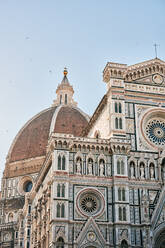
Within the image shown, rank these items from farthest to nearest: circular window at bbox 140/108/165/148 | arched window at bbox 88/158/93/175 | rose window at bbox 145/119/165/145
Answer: rose window at bbox 145/119/165/145, circular window at bbox 140/108/165/148, arched window at bbox 88/158/93/175

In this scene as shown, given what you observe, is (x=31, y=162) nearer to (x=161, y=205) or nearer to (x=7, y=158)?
(x=7, y=158)

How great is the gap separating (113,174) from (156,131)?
21.0 feet

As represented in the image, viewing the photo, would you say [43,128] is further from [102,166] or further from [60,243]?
[60,243]

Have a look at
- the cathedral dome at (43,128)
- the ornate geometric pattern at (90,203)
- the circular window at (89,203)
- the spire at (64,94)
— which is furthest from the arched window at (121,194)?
the spire at (64,94)

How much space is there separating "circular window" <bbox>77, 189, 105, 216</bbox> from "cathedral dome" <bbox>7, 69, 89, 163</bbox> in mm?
31325

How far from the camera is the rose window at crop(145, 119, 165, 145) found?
117 ft

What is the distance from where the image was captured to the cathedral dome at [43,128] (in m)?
64.2

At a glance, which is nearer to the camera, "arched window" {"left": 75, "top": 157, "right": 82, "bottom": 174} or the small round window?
"arched window" {"left": 75, "top": 157, "right": 82, "bottom": 174}

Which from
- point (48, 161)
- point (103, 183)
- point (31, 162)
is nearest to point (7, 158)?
point (31, 162)

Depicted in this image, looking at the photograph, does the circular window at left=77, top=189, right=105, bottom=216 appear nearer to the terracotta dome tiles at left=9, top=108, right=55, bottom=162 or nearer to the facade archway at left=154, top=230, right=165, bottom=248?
the facade archway at left=154, top=230, right=165, bottom=248

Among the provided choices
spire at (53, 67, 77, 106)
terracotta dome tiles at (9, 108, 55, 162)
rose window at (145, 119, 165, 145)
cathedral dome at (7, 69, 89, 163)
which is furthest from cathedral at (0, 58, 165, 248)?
spire at (53, 67, 77, 106)

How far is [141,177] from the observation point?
3350cm

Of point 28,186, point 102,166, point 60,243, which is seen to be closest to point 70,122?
point 28,186

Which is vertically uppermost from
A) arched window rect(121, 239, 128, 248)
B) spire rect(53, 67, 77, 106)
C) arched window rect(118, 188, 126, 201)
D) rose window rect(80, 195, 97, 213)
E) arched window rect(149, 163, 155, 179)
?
spire rect(53, 67, 77, 106)
